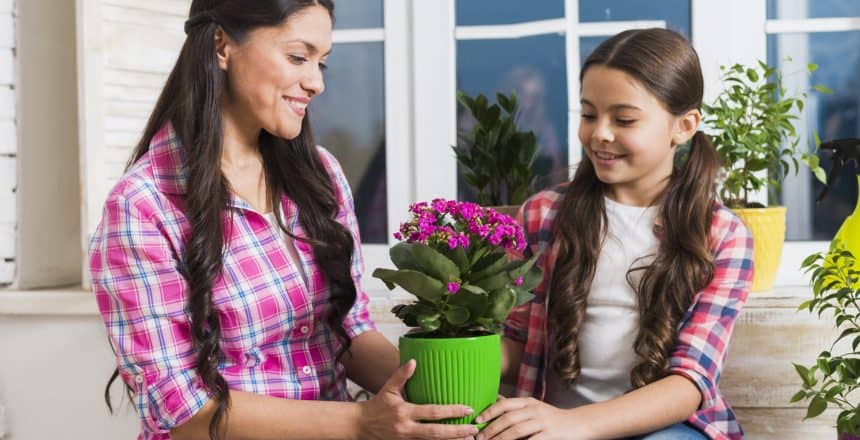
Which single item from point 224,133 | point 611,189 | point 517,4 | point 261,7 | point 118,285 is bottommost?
point 118,285

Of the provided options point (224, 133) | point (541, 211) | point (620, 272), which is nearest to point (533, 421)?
point (620, 272)

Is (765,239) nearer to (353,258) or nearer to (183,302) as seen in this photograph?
(353,258)

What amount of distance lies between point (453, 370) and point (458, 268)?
15cm

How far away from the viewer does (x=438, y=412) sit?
1.29m

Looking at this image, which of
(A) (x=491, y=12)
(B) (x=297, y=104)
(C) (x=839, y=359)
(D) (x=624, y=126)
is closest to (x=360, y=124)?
(A) (x=491, y=12)

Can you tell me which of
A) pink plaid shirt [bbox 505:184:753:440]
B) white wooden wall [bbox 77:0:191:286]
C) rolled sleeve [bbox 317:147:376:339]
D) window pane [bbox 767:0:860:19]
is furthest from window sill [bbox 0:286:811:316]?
window pane [bbox 767:0:860:19]

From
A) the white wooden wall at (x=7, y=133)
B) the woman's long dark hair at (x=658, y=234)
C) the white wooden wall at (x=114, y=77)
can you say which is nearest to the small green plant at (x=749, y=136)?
the woman's long dark hair at (x=658, y=234)

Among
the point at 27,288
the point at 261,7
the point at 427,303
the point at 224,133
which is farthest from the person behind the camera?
the point at 27,288

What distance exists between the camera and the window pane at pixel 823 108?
2.10 m

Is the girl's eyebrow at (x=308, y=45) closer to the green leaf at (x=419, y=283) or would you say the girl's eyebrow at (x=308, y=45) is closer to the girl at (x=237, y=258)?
the girl at (x=237, y=258)

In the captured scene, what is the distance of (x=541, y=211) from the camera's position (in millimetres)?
1688

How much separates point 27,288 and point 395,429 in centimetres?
118

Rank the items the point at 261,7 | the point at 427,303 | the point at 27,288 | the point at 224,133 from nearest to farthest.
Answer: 1. the point at 427,303
2. the point at 261,7
3. the point at 224,133
4. the point at 27,288

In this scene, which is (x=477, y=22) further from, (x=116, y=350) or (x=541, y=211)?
(x=116, y=350)
